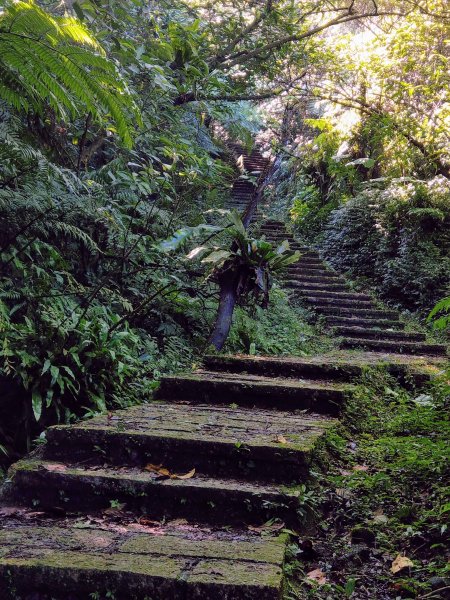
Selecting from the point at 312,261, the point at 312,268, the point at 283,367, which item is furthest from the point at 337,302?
the point at 283,367

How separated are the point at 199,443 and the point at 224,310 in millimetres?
2409

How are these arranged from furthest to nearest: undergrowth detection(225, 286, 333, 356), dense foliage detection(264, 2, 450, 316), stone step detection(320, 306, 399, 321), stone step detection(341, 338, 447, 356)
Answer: dense foliage detection(264, 2, 450, 316), stone step detection(320, 306, 399, 321), stone step detection(341, 338, 447, 356), undergrowth detection(225, 286, 333, 356)

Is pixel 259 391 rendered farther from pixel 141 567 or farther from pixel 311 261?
pixel 311 261

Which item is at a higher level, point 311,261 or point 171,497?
point 311,261

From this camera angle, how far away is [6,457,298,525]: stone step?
6.72ft

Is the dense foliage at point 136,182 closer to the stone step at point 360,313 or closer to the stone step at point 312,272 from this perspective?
the stone step at point 360,313

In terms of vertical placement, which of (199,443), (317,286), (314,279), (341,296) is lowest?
(199,443)

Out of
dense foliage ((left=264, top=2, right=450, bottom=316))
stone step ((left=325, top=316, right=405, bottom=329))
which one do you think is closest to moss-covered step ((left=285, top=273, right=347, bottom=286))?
dense foliage ((left=264, top=2, right=450, bottom=316))

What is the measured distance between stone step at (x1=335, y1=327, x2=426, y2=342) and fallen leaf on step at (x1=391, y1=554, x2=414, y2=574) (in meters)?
4.95

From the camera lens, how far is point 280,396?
10.8 feet

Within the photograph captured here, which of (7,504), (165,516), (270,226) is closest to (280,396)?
(165,516)

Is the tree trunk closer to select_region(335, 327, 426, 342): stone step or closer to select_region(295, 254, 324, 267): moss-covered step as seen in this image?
select_region(335, 327, 426, 342): stone step

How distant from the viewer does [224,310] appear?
4.73 m

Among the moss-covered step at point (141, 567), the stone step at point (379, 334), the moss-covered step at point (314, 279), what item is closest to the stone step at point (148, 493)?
the moss-covered step at point (141, 567)
